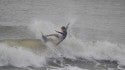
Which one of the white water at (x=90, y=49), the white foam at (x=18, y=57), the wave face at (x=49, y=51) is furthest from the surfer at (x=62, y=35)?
the white foam at (x=18, y=57)

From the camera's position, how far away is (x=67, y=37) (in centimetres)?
2798

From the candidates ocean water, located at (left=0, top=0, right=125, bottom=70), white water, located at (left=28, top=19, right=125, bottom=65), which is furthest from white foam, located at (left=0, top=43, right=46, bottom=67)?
white water, located at (left=28, top=19, right=125, bottom=65)

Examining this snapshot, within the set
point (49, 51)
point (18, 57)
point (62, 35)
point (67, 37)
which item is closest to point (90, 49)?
point (67, 37)

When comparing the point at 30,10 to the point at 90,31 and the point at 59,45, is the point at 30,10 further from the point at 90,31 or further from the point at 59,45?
the point at 59,45

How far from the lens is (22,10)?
39938 millimetres

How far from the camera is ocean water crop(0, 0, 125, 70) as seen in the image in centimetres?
2394

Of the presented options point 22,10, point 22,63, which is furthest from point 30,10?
point 22,63

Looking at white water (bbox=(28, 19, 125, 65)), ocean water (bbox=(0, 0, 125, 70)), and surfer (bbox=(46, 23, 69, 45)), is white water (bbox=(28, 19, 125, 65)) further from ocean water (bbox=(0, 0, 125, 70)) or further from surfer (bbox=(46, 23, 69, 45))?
surfer (bbox=(46, 23, 69, 45))

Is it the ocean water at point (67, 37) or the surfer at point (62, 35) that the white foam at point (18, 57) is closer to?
the ocean water at point (67, 37)

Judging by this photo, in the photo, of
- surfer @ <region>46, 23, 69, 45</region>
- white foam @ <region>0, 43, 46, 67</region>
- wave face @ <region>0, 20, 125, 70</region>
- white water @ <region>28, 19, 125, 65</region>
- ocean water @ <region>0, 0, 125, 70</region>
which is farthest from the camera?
white water @ <region>28, 19, 125, 65</region>

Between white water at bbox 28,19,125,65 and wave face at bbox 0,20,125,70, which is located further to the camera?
white water at bbox 28,19,125,65

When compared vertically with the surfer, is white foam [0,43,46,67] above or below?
below

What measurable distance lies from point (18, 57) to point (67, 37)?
5591 mm

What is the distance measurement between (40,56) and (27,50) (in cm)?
100
